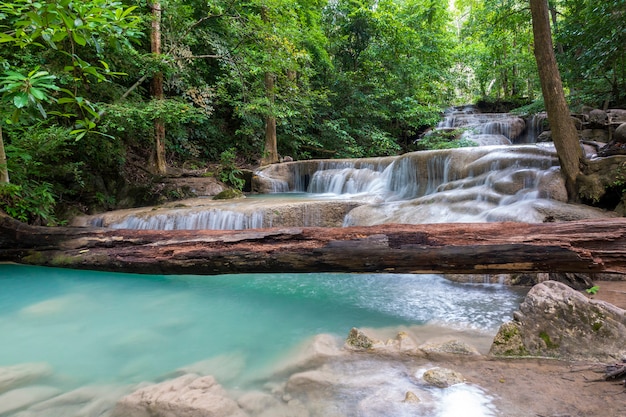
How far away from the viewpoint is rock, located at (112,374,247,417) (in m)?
1.85

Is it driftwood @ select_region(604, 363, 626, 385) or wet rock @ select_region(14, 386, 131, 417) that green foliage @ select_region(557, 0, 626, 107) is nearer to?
driftwood @ select_region(604, 363, 626, 385)

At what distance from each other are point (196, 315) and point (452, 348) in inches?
97.3

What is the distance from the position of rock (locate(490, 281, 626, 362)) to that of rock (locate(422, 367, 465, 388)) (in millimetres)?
462

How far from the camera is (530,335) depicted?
91.9 inches

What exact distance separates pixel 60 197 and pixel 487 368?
843cm

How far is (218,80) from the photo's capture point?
10.3 m

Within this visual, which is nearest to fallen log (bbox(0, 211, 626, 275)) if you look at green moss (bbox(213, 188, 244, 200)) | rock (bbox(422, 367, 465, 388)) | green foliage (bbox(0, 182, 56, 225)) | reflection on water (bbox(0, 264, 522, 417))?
reflection on water (bbox(0, 264, 522, 417))

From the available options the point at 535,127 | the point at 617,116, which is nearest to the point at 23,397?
the point at 617,116

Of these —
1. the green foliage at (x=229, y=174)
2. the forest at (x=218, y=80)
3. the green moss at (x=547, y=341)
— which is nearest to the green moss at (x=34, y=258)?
the forest at (x=218, y=80)

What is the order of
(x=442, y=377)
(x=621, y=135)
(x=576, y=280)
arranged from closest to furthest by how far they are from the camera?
(x=442, y=377), (x=576, y=280), (x=621, y=135)

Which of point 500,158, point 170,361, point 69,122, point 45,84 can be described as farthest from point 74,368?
point 500,158

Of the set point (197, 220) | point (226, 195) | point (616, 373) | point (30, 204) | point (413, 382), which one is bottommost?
point (413, 382)

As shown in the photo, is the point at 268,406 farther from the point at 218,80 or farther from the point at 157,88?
the point at 218,80

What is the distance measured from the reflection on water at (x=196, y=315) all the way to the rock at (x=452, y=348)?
0.58 m
